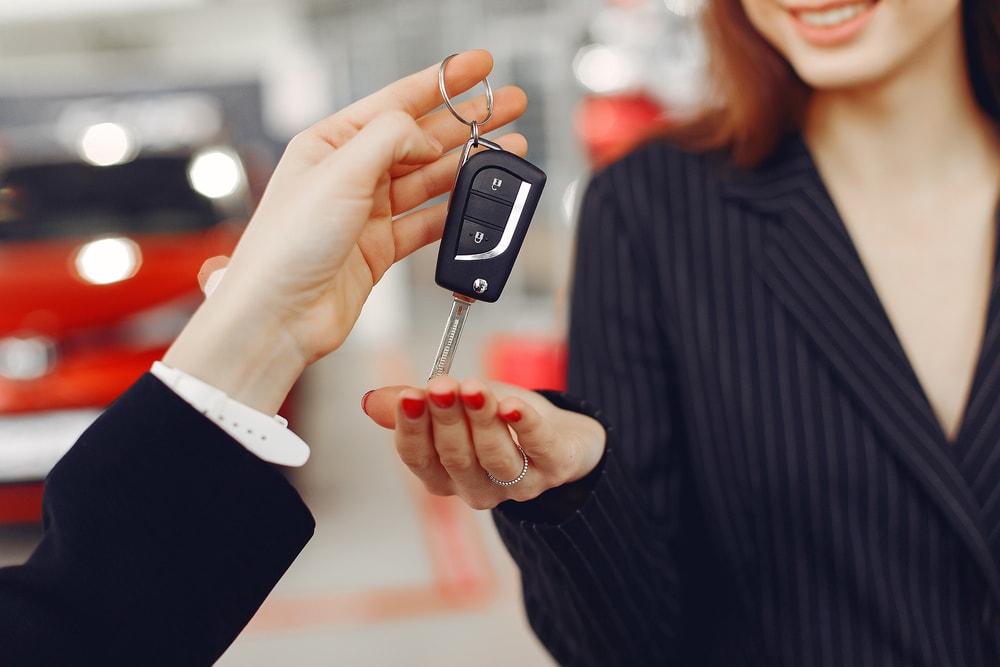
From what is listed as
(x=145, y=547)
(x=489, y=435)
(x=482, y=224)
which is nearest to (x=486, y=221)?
(x=482, y=224)

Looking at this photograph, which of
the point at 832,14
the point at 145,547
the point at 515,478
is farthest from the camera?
the point at 832,14

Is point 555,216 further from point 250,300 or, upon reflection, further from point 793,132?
point 250,300

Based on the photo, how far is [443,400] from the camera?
2.09ft

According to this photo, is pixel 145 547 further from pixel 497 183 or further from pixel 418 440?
pixel 497 183

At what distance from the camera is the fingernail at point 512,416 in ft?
2.19

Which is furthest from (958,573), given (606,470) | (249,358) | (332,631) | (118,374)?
(118,374)

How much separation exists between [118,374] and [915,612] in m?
2.44

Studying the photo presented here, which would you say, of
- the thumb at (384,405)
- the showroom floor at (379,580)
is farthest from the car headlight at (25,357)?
the thumb at (384,405)

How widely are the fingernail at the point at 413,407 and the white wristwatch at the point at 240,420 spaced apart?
0.25 feet

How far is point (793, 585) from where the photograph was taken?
1.02m

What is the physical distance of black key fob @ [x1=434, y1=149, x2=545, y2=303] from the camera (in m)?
0.78

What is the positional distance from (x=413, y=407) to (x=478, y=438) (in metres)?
0.06

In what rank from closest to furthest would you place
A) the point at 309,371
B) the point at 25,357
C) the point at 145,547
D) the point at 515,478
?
the point at 145,547 < the point at 515,478 < the point at 25,357 < the point at 309,371

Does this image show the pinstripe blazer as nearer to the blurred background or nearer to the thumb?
the thumb
